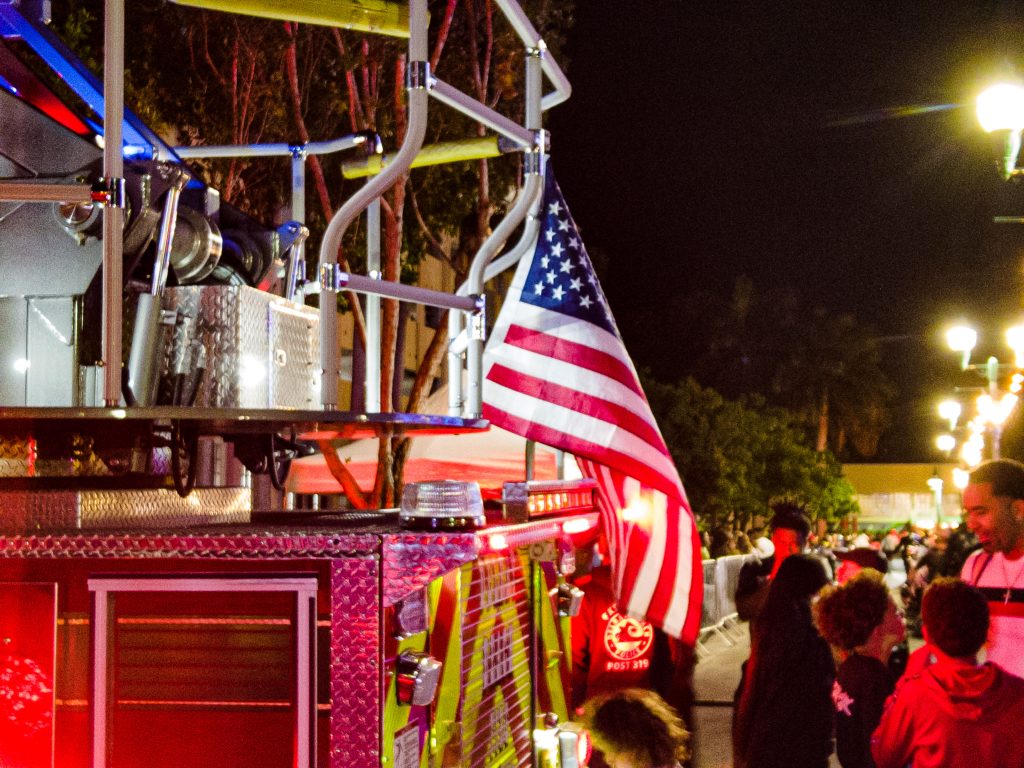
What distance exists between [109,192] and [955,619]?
3.04m

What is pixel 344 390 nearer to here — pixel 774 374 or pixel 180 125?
pixel 180 125

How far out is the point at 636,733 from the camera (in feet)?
12.5

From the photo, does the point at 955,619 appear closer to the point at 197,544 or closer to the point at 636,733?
the point at 636,733

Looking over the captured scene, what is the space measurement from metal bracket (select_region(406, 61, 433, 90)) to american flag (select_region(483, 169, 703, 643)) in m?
2.18

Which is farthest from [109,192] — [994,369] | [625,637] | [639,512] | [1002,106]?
[994,369]

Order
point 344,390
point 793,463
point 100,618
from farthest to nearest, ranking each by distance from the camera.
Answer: point 793,463, point 344,390, point 100,618

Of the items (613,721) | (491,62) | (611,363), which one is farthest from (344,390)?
(613,721)

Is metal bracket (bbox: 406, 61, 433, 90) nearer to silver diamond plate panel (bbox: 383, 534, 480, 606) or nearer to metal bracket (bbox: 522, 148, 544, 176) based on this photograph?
metal bracket (bbox: 522, 148, 544, 176)

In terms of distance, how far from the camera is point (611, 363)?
5.35m

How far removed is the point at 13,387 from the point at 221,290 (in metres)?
0.67

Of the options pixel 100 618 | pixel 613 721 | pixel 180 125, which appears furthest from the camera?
pixel 180 125

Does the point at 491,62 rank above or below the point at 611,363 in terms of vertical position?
above

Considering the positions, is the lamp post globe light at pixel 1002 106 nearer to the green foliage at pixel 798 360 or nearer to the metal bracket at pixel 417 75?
the metal bracket at pixel 417 75

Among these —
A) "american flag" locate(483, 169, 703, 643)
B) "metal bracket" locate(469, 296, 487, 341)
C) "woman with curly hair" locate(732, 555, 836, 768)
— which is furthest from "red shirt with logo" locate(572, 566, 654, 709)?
"metal bracket" locate(469, 296, 487, 341)
